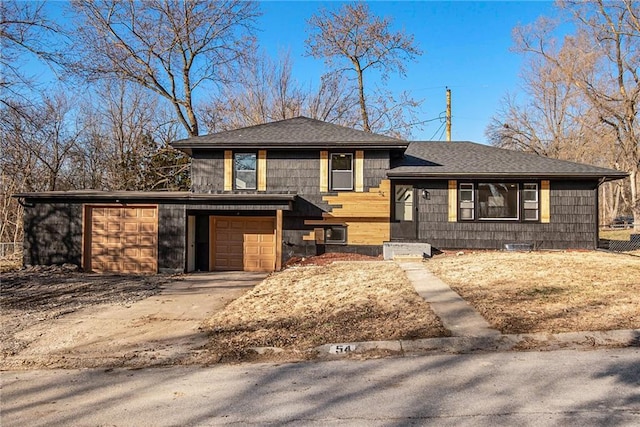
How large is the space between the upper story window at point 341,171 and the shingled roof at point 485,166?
1422 mm

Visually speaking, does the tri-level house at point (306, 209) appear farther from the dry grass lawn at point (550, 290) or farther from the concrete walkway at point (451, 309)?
the concrete walkway at point (451, 309)

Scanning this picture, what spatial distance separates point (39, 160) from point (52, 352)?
2580cm

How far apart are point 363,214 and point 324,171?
205cm

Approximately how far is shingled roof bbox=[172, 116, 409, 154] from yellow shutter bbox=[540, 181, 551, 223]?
5.07m

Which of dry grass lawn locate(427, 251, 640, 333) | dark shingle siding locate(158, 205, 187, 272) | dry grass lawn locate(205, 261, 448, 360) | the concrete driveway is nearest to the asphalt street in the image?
the concrete driveway

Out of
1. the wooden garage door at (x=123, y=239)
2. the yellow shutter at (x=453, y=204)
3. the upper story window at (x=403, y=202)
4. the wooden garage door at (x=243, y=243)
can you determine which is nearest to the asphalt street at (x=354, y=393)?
the wooden garage door at (x=123, y=239)

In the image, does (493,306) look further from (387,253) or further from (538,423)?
(387,253)

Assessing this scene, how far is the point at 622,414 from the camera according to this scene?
349 cm

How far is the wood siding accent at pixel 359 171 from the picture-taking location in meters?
15.3

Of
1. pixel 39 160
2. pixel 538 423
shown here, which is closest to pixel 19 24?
pixel 538 423

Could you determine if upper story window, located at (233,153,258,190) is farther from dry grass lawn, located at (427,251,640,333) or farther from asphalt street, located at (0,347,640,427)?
asphalt street, located at (0,347,640,427)

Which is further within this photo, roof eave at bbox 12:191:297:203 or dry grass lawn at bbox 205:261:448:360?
roof eave at bbox 12:191:297:203

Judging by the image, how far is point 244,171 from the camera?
1583 cm

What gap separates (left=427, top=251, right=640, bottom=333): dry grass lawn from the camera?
19.9 feet
